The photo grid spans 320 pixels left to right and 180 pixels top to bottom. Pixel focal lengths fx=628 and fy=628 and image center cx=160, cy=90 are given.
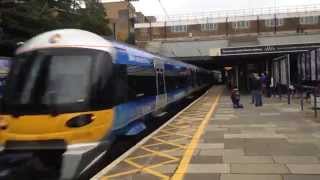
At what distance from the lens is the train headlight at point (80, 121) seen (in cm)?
1129

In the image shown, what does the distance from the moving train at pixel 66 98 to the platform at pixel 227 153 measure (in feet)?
2.23

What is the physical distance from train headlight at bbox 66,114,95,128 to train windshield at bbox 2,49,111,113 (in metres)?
0.18

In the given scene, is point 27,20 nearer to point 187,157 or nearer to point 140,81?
point 140,81

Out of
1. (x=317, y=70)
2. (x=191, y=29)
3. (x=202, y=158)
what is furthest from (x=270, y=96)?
(x=191, y=29)

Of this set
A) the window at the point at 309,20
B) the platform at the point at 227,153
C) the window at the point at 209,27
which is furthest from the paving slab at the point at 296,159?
the window at the point at 309,20

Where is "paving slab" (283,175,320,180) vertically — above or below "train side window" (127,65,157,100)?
below

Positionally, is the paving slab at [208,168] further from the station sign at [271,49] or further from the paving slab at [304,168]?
the station sign at [271,49]

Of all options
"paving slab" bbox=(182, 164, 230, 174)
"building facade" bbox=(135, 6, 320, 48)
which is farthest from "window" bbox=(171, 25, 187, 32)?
"paving slab" bbox=(182, 164, 230, 174)

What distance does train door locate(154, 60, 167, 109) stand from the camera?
65.6 feet

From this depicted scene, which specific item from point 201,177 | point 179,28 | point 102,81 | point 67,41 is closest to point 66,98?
point 102,81

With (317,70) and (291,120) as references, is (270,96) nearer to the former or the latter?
(317,70)

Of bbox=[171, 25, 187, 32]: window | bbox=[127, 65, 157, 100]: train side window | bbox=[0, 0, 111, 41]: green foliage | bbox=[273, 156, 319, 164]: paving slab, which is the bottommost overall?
bbox=[273, 156, 319, 164]: paving slab

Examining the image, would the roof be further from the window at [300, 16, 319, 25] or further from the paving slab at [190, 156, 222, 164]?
the window at [300, 16, 319, 25]

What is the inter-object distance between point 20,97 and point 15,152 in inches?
42.2
